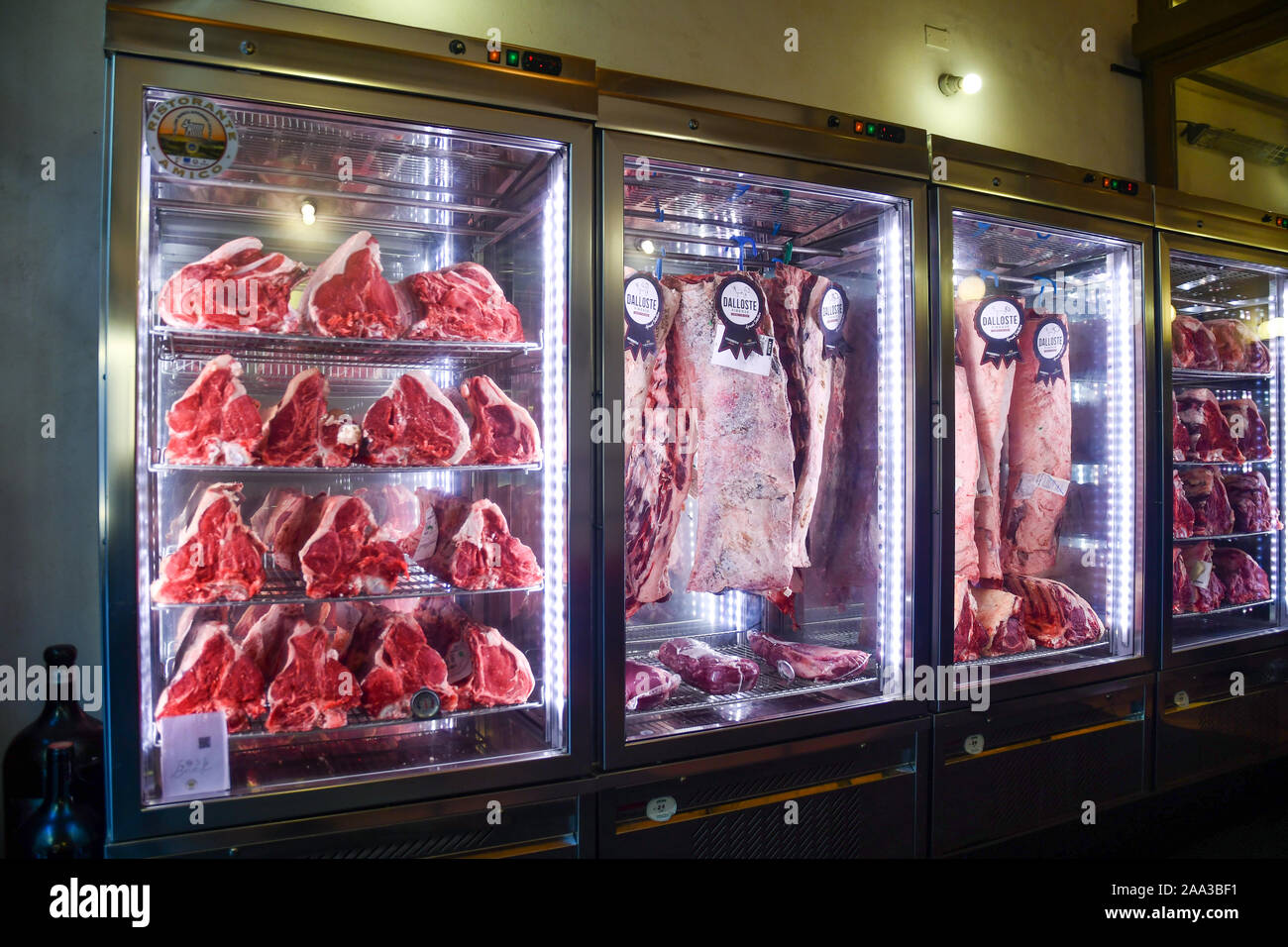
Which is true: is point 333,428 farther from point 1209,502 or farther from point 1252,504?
point 1252,504

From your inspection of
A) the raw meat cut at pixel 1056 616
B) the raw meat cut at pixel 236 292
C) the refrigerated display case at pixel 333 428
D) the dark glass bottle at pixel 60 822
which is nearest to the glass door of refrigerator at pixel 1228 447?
the raw meat cut at pixel 1056 616

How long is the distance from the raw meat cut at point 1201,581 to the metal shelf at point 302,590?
3.09m

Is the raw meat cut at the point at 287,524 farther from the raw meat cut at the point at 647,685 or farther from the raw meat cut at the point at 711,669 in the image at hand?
the raw meat cut at the point at 711,669

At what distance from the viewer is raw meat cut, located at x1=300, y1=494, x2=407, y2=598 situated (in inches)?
85.2

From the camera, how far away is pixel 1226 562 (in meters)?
3.92

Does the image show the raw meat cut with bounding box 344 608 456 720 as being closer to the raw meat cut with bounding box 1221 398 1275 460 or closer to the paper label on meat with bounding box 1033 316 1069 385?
the paper label on meat with bounding box 1033 316 1069 385

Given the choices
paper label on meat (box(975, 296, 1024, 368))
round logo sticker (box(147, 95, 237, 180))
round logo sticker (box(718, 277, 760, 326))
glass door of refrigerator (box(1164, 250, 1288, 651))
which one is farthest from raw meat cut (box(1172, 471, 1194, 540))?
round logo sticker (box(147, 95, 237, 180))

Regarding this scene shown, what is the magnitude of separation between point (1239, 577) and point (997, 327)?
193cm

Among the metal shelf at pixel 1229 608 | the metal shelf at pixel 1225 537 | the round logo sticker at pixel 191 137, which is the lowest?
the metal shelf at pixel 1229 608

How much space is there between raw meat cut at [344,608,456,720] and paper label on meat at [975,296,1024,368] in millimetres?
2294

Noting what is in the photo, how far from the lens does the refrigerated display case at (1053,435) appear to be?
300 cm

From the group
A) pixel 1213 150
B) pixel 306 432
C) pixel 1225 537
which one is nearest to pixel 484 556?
pixel 306 432
